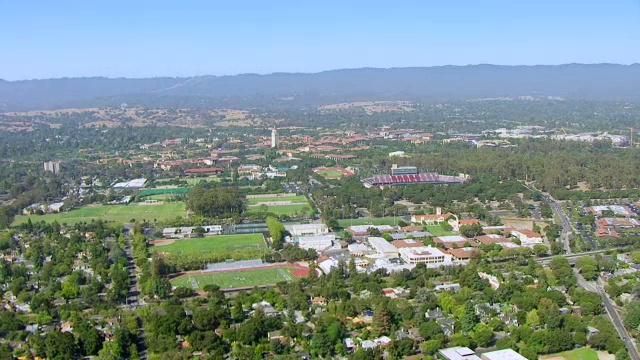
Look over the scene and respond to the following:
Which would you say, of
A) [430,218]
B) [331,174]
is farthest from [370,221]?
[331,174]

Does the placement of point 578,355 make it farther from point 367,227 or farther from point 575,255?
point 367,227

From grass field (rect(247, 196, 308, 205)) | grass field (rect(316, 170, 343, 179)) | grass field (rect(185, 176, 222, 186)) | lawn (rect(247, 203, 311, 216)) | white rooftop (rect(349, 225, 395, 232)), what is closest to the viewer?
white rooftop (rect(349, 225, 395, 232))

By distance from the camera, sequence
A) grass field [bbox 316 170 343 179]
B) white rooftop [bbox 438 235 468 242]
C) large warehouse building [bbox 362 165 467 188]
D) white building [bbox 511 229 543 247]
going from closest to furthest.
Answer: white building [bbox 511 229 543 247] < white rooftop [bbox 438 235 468 242] < large warehouse building [bbox 362 165 467 188] < grass field [bbox 316 170 343 179]

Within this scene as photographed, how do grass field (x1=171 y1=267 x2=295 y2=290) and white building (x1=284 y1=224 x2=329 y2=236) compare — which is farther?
white building (x1=284 y1=224 x2=329 y2=236)

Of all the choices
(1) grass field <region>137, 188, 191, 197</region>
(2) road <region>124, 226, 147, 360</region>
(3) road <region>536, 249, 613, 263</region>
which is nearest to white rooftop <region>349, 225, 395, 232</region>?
(3) road <region>536, 249, 613, 263</region>

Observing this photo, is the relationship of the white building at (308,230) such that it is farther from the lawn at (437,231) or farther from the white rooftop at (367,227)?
the lawn at (437,231)

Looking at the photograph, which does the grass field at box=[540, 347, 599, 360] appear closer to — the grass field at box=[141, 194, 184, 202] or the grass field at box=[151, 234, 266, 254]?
the grass field at box=[151, 234, 266, 254]

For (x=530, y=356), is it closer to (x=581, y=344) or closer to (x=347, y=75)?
(x=581, y=344)
